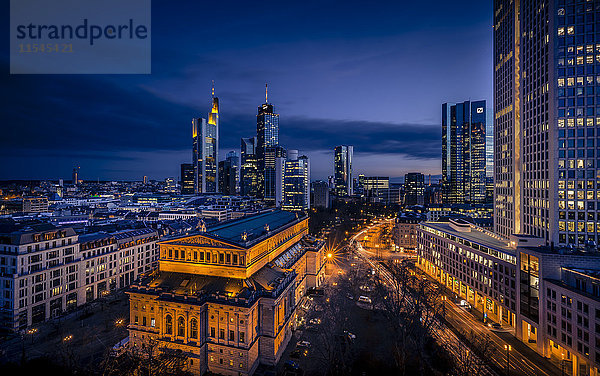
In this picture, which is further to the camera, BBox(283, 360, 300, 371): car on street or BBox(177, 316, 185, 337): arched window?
BBox(177, 316, 185, 337): arched window

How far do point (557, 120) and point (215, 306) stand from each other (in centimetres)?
9492

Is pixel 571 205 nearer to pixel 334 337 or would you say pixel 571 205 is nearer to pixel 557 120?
pixel 557 120

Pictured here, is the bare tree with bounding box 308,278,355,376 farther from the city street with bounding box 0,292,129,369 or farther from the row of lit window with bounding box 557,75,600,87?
the row of lit window with bounding box 557,75,600,87

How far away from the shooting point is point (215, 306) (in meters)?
52.7

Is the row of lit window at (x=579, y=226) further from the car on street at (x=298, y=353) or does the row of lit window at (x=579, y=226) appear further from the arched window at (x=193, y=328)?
the arched window at (x=193, y=328)

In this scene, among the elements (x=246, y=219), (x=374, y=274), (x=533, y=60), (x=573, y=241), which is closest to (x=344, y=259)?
(x=374, y=274)

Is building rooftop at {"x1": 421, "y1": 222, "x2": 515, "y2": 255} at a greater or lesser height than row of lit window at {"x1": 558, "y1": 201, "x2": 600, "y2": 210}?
lesser

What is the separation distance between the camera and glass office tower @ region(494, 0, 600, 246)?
239 feet

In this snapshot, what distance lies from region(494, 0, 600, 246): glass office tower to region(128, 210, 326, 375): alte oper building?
240ft

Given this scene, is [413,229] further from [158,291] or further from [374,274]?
[158,291]

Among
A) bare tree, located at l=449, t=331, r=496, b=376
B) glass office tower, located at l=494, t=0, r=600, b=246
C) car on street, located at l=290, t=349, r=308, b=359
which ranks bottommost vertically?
car on street, located at l=290, t=349, r=308, b=359

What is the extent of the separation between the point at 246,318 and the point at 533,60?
10447cm

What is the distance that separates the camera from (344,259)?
418 ft

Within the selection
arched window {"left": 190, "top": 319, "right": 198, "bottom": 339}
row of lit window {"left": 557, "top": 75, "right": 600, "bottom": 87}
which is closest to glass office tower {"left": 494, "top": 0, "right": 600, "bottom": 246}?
row of lit window {"left": 557, "top": 75, "right": 600, "bottom": 87}
